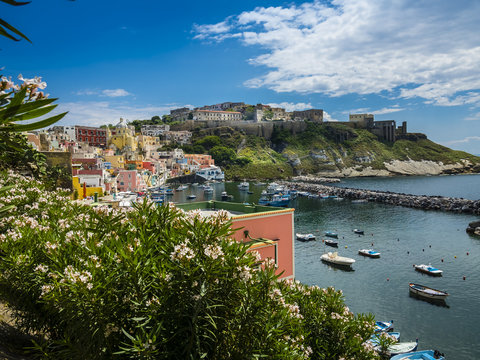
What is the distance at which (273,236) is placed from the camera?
8602mm

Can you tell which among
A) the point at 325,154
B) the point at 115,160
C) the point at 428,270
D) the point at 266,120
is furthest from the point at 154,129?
the point at 428,270

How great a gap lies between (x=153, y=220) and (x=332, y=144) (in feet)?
328

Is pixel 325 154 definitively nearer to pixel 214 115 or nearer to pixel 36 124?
pixel 214 115

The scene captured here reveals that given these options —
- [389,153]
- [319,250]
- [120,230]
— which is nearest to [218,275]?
[120,230]

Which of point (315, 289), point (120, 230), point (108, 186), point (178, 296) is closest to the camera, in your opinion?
point (178, 296)

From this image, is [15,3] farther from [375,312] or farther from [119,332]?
[375,312]

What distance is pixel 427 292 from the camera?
1627 cm

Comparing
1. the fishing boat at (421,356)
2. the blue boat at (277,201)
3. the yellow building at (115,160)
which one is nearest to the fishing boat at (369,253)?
the fishing boat at (421,356)

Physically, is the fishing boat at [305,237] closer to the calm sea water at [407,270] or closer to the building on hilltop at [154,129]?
the calm sea water at [407,270]

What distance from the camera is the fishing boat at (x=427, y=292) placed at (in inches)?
632

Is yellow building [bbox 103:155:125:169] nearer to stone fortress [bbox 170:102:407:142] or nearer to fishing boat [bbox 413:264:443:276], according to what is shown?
stone fortress [bbox 170:102:407:142]

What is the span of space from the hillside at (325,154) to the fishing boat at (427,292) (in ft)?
203

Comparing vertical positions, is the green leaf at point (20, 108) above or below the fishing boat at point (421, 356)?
above

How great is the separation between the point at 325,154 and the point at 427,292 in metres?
79.2
